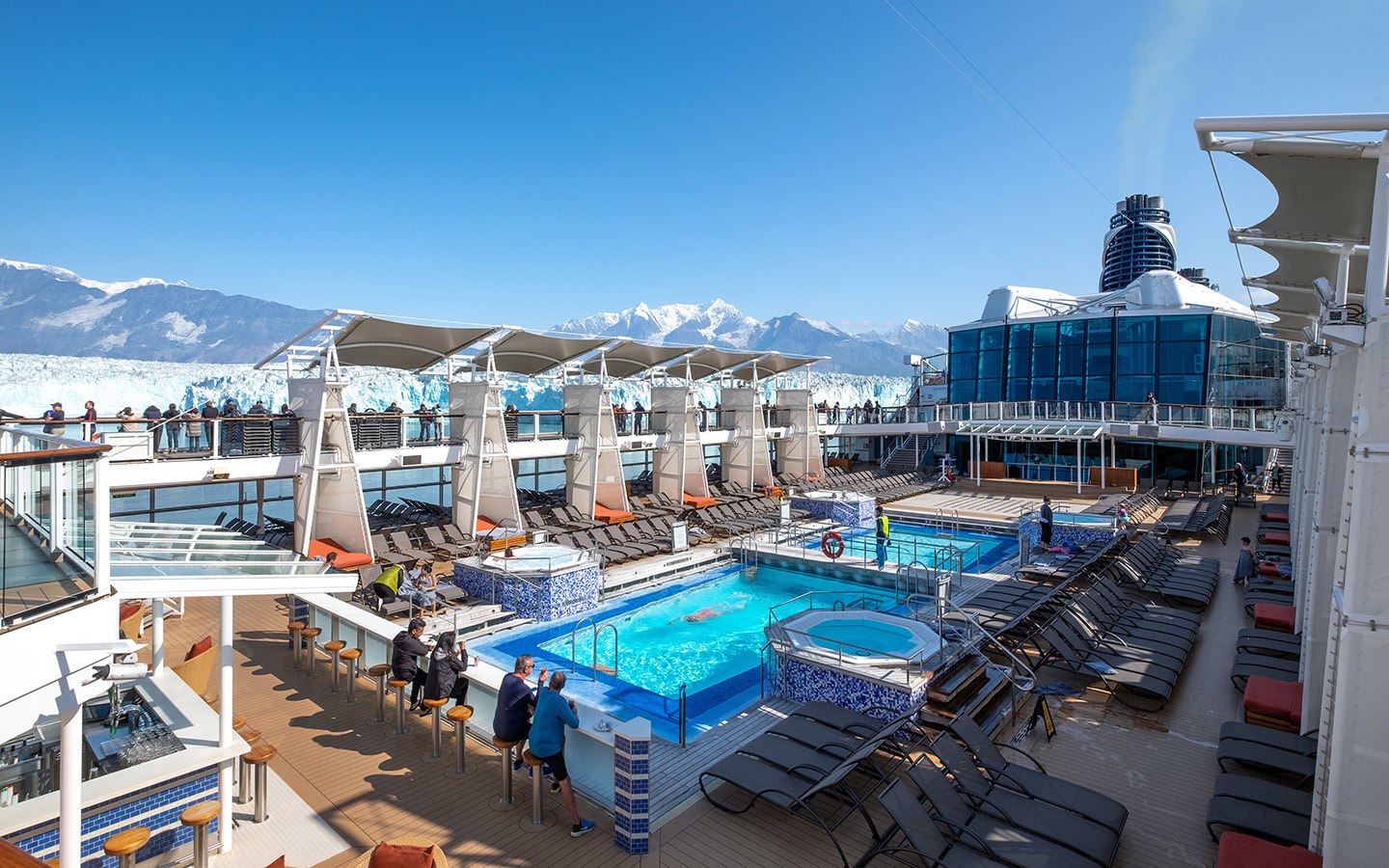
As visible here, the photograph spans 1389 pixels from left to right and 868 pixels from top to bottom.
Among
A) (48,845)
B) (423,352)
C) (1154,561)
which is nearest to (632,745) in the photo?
(48,845)

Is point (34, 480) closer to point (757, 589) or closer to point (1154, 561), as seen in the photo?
point (757, 589)

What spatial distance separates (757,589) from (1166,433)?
693 inches

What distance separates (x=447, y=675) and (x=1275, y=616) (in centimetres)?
1019

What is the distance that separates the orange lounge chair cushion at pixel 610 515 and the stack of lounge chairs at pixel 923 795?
11.5 m

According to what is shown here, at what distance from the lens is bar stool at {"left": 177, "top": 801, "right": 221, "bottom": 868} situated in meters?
4.44

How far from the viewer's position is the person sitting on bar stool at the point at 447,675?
6.11m

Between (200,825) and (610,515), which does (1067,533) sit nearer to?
(610,515)

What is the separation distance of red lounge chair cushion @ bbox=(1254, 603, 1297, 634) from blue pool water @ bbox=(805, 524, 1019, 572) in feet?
14.9

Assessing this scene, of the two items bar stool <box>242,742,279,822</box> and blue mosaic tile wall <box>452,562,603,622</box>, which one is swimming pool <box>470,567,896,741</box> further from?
bar stool <box>242,742,279,822</box>

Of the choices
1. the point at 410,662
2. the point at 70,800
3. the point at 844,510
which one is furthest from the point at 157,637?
the point at 844,510

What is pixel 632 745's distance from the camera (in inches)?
192

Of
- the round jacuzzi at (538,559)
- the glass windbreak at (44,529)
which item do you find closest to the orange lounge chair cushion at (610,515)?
the round jacuzzi at (538,559)

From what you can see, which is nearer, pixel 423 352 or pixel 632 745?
pixel 632 745

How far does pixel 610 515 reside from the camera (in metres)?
17.4
